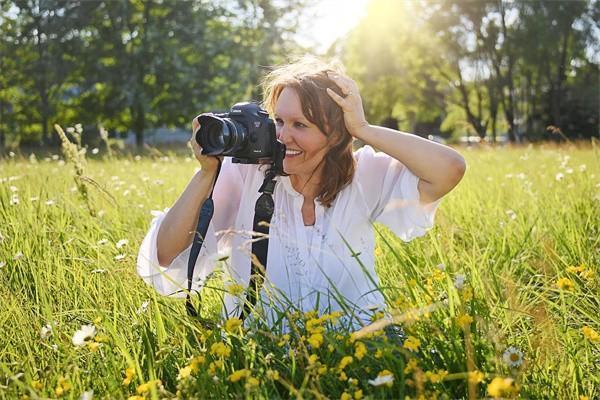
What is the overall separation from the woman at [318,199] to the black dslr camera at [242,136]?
0.48 ft

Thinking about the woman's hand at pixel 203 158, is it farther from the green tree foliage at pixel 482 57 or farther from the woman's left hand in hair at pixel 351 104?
the green tree foliage at pixel 482 57

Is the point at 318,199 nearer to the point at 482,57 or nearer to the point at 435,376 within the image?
the point at 435,376

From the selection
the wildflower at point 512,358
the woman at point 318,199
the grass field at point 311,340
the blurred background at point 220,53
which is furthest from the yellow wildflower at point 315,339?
the blurred background at point 220,53

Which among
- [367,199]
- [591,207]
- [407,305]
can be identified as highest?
[367,199]

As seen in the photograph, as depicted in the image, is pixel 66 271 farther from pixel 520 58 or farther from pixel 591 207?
pixel 520 58

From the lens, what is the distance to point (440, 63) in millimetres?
31219

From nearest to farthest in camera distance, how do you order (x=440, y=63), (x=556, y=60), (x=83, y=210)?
(x=83, y=210)
(x=556, y=60)
(x=440, y=63)

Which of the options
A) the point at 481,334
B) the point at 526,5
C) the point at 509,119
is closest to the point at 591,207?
the point at 481,334

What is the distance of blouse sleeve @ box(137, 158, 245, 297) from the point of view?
245 centimetres

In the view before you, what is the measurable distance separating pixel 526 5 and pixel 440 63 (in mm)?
5930

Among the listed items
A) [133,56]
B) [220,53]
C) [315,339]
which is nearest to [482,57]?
[220,53]

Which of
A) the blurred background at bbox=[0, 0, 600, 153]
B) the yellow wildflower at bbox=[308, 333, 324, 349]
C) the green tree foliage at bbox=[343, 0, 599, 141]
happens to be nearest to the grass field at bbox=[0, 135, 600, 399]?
the yellow wildflower at bbox=[308, 333, 324, 349]

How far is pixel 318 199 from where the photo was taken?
258 cm

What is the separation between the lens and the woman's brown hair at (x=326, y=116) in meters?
2.49
